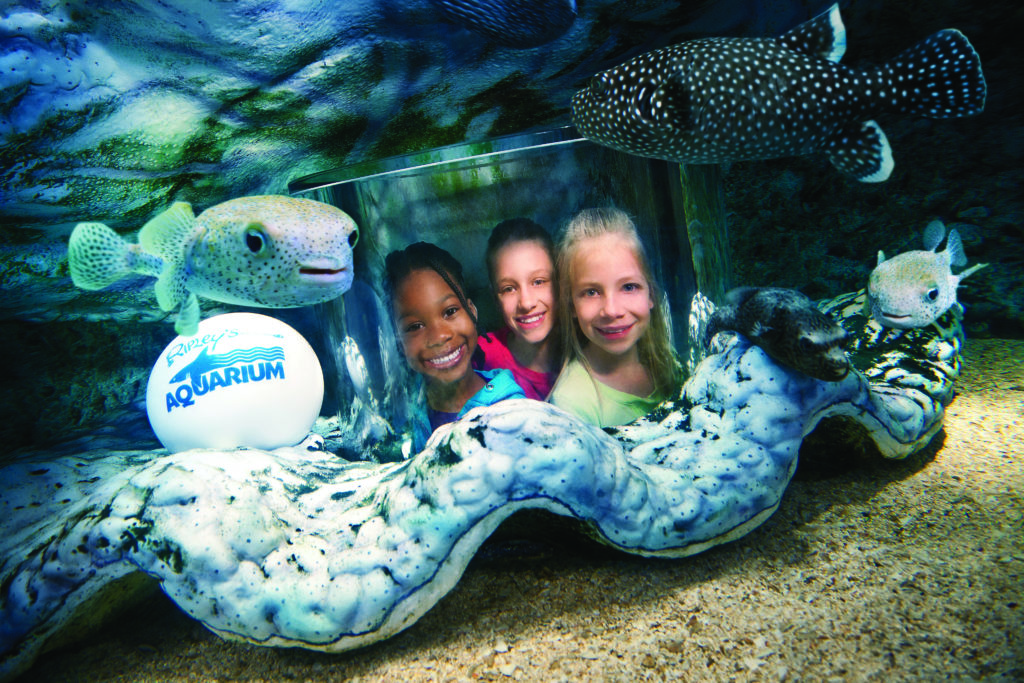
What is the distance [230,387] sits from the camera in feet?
7.07

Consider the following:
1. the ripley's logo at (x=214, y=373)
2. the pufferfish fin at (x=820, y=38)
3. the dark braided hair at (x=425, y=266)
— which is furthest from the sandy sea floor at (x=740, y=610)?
the pufferfish fin at (x=820, y=38)

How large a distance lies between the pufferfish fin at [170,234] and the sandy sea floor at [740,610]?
134cm

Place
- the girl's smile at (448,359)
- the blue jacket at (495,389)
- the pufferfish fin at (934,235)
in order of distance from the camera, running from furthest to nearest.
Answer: the pufferfish fin at (934,235) → the girl's smile at (448,359) → the blue jacket at (495,389)

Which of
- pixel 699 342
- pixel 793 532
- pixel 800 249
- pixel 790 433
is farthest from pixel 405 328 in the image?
pixel 800 249

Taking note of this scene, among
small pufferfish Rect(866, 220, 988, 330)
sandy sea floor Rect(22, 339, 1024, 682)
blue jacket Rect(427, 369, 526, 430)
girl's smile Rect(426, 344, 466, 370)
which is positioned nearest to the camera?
sandy sea floor Rect(22, 339, 1024, 682)

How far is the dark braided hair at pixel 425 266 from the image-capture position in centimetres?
208

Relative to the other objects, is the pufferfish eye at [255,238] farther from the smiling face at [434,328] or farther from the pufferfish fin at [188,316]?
the smiling face at [434,328]

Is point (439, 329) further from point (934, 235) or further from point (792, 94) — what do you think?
point (934, 235)

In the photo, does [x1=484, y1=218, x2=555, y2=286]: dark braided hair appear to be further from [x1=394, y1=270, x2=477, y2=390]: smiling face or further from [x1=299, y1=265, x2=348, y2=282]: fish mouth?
[x1=299, y1=265, x2=348, y2=282]: fish mouth

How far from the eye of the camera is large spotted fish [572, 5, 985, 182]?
5.13 feet

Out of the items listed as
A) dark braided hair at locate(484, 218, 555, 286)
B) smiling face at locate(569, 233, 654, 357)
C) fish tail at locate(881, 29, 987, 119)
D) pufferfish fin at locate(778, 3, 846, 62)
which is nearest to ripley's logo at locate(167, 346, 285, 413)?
dark braided hair at locate(484, 218, 555, 286)

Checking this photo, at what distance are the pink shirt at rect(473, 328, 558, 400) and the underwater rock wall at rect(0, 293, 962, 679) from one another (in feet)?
1.47

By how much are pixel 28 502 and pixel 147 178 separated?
5.03 ft

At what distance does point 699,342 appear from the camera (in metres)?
2.31
